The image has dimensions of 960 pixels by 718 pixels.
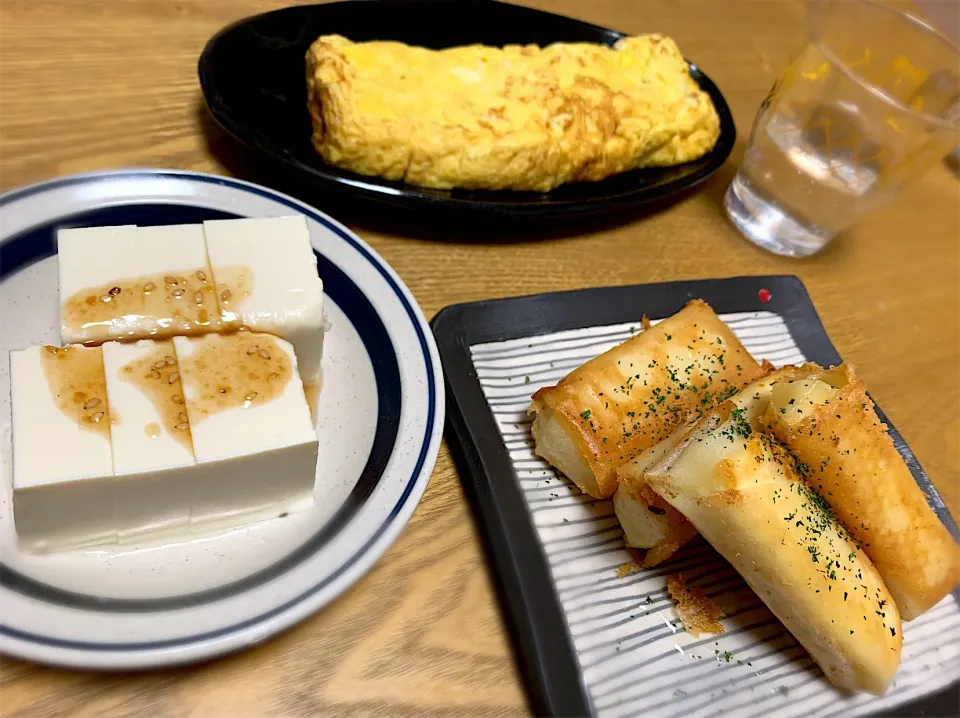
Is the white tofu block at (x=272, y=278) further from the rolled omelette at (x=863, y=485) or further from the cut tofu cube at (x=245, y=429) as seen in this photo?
the rolled omelette at (x=863, y=485)

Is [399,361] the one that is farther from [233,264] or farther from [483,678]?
[483,678]

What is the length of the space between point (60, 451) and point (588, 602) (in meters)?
0.84

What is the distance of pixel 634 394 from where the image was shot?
4.55ft

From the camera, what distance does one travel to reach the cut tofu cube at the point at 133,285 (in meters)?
1.10

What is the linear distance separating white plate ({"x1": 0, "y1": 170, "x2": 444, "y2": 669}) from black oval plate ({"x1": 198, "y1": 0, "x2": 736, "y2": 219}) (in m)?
0.27

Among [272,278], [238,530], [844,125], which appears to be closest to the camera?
[238,530]

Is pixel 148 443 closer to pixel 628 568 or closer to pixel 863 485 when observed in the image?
pixel 628 568

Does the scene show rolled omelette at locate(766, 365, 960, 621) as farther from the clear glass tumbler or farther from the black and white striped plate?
the clear glass tumbler

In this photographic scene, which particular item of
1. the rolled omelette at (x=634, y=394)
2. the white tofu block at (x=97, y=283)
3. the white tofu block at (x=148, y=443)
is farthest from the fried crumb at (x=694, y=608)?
the white tofu block at (x=97, y=283)

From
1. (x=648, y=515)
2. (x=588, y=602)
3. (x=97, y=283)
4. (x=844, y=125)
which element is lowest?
(x=588, y=602)

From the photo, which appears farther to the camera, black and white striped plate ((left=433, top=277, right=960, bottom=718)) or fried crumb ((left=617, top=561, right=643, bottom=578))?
fried crumb ((left=617, top=561, right=643, bottom=578))

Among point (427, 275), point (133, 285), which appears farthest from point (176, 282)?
point (427, 275)

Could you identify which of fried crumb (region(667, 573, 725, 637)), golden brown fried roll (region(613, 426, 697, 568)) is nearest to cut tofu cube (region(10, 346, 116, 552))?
golden brown fried roll (region(613, 426, 697, 568))

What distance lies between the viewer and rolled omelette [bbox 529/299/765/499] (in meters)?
1.31
